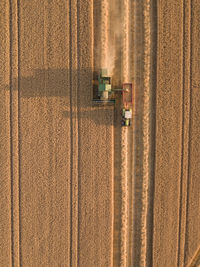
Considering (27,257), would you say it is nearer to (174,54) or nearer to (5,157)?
(5,157)

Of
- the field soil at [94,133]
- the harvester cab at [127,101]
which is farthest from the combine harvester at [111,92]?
the field soil at [94,133]

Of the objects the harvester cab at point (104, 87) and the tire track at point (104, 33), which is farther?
the tire track at point (104, 33)

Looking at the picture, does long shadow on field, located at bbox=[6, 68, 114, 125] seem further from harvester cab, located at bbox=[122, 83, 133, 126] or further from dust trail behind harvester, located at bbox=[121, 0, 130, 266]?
dust trail behind harvester, located at bbox=[121, 0, 130, 266]

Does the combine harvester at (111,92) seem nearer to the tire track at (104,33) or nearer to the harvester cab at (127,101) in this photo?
the harvester cab at (127,101)

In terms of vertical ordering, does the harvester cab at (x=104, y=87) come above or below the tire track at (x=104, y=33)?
below

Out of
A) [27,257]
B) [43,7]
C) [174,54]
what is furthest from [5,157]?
[174,54]

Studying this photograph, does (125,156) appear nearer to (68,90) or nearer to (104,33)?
(68,90)

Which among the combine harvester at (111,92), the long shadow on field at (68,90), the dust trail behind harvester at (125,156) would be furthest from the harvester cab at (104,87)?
the dust trail behind harvester at (125,156)
